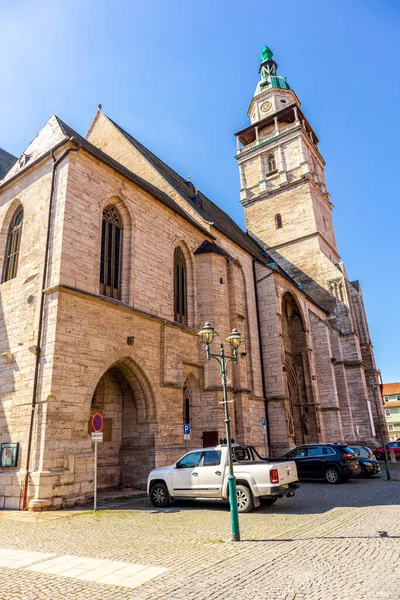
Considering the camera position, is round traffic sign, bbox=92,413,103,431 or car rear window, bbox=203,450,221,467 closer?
car rear window, bbox=203,450,221,467

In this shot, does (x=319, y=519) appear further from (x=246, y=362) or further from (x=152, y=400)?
(x=246, y=362)

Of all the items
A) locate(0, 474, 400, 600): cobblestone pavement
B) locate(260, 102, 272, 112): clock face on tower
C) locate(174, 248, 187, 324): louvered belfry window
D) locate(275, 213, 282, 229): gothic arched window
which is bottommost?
locate(0, 474, 400, 600): cobblestone pavement

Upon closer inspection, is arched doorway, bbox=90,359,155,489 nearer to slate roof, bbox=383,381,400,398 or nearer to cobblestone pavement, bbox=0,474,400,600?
cobblestone pavement, bbox=0,474,400,600

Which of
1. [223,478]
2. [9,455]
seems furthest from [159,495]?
[9,455]

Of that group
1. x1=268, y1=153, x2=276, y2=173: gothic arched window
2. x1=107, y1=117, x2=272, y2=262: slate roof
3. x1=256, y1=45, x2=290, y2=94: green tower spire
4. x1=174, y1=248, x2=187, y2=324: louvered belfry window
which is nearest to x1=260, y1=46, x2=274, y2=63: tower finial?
x1=256, y1=45, x2=290, y2=94: green tower spire

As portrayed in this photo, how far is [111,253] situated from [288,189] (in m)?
25.5

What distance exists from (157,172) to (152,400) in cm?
1235

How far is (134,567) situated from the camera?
5008 mm

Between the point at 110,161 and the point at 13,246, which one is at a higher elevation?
the point at 110,161

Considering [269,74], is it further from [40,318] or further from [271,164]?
[40,318]

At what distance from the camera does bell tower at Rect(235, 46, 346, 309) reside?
33.3m

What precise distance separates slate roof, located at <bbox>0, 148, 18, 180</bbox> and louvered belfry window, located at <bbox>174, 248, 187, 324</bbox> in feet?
29.9

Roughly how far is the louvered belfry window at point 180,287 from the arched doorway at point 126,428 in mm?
3921

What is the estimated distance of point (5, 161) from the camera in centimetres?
2058
